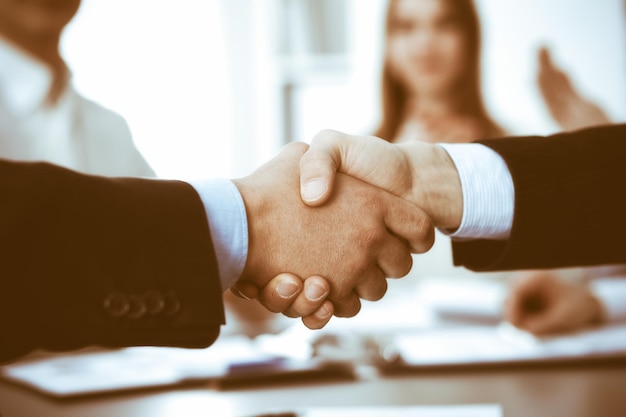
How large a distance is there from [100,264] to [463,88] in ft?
7.96

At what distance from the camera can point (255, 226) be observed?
2.85 feet

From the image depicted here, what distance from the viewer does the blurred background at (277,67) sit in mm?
2705

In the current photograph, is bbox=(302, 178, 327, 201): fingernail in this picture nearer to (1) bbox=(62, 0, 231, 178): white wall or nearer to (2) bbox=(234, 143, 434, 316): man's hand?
(2) bbox=(234, 143, 434, 316): man's hand

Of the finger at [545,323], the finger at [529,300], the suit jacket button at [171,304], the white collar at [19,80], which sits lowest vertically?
the finger at [545,323]

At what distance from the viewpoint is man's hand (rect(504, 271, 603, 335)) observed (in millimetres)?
1258

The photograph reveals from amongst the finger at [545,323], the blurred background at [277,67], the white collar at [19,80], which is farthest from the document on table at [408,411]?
the blurred background at [277,67]

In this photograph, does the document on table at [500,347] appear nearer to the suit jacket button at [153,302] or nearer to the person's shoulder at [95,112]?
the suit jacket button at [153,302]

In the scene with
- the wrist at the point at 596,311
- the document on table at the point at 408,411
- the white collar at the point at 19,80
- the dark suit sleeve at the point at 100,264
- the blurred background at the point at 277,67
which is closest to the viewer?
the dark suit sleeve at the point at 100,264

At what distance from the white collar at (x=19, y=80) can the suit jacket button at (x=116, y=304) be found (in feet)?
6.01

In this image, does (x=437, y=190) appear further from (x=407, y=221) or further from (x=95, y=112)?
(x=95, y=112)

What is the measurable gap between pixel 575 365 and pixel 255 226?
0.60 metres

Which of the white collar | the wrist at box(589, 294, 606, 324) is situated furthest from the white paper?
the white collar

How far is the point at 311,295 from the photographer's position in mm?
897

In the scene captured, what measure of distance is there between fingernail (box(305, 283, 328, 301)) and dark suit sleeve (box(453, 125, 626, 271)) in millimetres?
282
